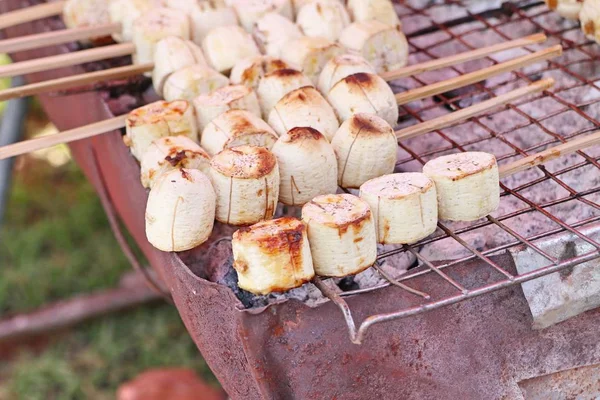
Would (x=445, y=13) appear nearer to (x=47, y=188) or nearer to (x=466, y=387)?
(x=466, y=387)

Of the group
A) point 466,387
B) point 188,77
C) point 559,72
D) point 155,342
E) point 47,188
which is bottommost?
point 155,342

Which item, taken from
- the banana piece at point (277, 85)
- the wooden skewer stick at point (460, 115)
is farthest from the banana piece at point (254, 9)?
the wooden skewer stick at point (460, 115)

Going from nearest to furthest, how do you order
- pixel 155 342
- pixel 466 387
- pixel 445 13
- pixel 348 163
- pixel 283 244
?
pixel 283 244, pixel 466 387, pixel 348 163, pixel 445 13, pixel 155 342

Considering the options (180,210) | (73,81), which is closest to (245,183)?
(180,210)

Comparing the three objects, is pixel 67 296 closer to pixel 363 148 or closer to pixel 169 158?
pixel 169 158

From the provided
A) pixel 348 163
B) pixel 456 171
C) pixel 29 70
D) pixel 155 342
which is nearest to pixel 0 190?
pixel 29 70

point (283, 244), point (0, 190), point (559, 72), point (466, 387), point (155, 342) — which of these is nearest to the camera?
point (283, 244)

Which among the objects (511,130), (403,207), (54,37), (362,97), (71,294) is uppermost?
(54,37)
